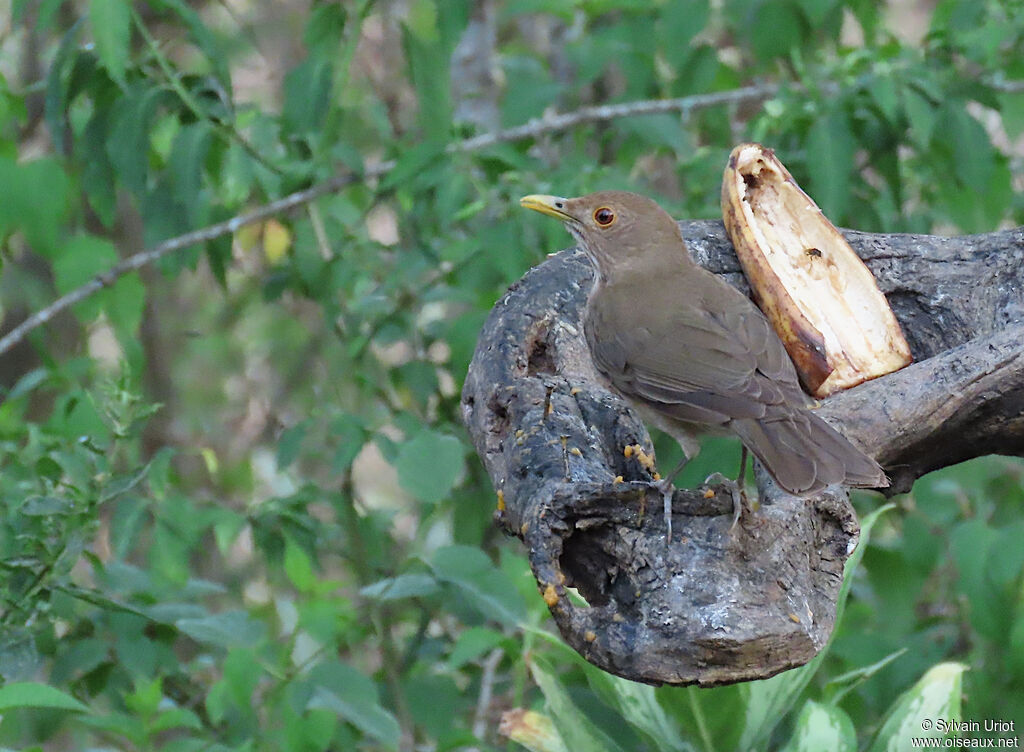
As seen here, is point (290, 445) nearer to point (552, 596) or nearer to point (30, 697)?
point (30, 697)

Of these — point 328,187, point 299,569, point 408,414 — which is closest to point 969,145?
point 408,414

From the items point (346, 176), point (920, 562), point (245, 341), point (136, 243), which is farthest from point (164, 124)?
point (245, 341)

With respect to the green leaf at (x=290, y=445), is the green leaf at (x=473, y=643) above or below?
below

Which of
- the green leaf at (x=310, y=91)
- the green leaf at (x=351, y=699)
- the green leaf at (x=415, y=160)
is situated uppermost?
the green leaf at (x=310, y=91)

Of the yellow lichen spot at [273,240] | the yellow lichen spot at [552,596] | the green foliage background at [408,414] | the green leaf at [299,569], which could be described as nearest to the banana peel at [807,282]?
the green foliage background at [408,414]

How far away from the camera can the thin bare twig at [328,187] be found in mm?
3896

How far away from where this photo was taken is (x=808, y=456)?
2285 mm

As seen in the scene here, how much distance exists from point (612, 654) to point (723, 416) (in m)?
0.79

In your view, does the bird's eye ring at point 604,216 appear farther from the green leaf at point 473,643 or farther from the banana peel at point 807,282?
the green leaf at point 473,643

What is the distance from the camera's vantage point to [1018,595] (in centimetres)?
399

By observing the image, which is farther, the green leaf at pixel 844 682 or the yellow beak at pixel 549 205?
the yellow beak at pixel 549 205

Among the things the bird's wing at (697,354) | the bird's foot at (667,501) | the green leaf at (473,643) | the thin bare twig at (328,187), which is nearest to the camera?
the bird's foot at (667,501)

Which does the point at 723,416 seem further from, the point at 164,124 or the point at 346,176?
the point at 164,124

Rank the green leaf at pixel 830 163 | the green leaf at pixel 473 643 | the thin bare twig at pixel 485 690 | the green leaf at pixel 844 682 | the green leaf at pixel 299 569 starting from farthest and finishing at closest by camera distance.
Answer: the thin bare twig at pixel 485 690 → the green leaf at pixel 830 163 → the green leaf at pixel 299 569 → the green leaf at pixel 473 643 → the green leaf at pixel 844 682
